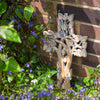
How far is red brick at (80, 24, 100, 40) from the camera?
1675 mm

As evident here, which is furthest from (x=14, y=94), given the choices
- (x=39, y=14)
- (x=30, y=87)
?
(x=39, y=14)

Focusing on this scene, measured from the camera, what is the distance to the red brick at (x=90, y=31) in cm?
168

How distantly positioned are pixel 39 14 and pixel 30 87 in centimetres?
71

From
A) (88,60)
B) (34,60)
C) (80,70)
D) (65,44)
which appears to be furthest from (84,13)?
(34,60)

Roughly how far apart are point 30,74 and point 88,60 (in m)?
0.58

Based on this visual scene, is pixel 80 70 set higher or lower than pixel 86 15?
lower

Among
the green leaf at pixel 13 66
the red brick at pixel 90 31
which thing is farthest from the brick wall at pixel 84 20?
the green leaf at pixel 13 66

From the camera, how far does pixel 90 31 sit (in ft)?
5.60

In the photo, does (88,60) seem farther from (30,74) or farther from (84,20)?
(30,74)

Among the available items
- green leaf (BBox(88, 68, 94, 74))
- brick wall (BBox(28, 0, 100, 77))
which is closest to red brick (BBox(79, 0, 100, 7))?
brick wall (BBox(28, 0, 100, 77))

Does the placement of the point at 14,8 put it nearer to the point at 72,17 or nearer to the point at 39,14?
the point at 39,14

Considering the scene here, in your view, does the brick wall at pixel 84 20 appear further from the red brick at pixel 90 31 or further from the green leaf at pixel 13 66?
the green leaf at pixel 13 66

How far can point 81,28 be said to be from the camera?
175 centimetres

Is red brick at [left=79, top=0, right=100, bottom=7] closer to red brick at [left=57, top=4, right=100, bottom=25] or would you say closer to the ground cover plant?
red brick at [left=57, top=4, right=100, bottom=25]
